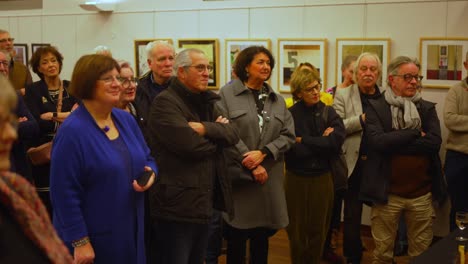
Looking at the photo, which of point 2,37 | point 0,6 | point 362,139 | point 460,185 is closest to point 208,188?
point 362,139

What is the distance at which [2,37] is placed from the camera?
4.89 metres

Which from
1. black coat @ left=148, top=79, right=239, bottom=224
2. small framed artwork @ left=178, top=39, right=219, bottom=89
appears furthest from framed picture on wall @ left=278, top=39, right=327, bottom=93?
black coat @ left=148, top=79, right=239, bottom=224

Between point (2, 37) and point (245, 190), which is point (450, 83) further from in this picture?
point (2, 37)

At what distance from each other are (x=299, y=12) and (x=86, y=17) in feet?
9.02

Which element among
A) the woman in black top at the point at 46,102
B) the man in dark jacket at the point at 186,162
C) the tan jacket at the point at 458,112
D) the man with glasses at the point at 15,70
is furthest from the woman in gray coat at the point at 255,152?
the man with glasses at the point at 15,70

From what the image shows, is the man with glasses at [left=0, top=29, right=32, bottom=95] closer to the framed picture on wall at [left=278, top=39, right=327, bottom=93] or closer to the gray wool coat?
→ the gray wool coat

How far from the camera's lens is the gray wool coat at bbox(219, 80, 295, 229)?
3643 mm

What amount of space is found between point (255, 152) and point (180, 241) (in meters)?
0.84

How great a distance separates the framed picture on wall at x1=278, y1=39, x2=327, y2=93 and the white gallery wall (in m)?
0.06

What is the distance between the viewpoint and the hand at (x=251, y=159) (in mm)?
3561

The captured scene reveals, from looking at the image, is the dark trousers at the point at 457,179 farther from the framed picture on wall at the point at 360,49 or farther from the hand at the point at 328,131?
the hand at the point at 328,131

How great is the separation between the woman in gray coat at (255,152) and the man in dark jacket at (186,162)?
391 millimetres

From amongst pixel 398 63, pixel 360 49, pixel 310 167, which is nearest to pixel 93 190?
pixel 310 167

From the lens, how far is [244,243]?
12.4ft
